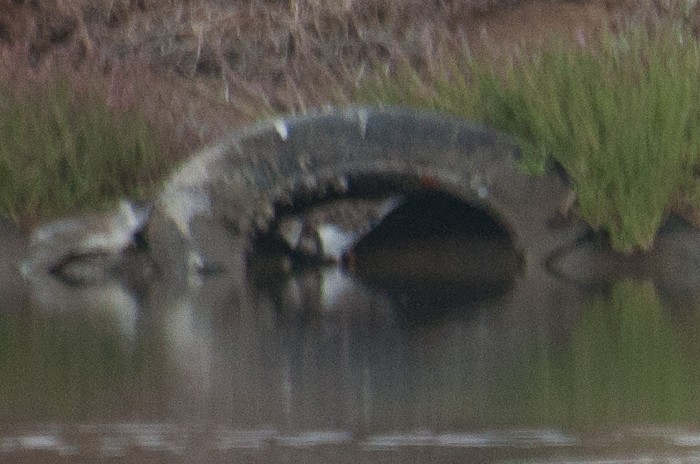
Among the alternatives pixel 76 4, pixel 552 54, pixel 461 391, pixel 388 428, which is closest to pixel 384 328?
pixel 461 391

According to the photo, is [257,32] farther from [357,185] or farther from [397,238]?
[357,185]

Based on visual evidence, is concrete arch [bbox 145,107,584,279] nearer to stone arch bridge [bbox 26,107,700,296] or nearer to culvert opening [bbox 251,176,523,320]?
stone arch bridge [bbox 26,107,700,296]

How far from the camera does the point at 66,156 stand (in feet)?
44.8

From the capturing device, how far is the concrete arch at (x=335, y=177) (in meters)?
12.1

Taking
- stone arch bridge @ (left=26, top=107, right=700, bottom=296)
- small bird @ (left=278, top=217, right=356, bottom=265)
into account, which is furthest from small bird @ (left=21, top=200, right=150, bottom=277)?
small bird @ (left=278, top=217, right=356, bottom=265)

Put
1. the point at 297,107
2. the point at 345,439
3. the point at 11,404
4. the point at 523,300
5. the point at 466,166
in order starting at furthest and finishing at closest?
the point at 297,107, the point at 466,166, the point at 523,300, the point at 11,404, the point at 345,439

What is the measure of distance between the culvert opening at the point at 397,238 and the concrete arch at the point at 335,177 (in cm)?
15

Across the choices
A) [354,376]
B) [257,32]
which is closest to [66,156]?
[257,32]

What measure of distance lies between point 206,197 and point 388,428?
6626 mm

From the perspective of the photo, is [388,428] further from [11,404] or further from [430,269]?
[430,269]

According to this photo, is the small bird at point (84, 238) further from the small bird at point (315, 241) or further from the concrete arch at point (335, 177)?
the small bird at point (315, 241)

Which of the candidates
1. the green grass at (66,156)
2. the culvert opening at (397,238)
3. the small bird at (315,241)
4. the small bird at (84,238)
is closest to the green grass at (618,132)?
the culvert opening at (397,238)

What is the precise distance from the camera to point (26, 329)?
8688mm

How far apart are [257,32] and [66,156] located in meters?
6.39
